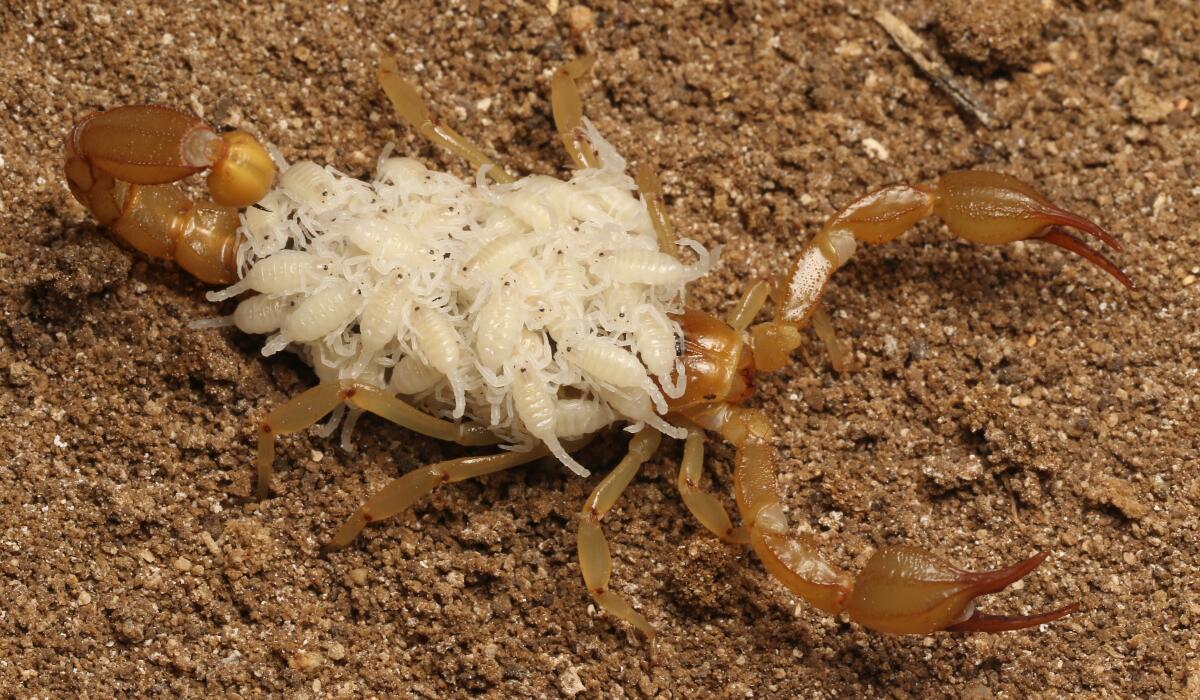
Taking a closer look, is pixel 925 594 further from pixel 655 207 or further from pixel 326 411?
pixel 326 411

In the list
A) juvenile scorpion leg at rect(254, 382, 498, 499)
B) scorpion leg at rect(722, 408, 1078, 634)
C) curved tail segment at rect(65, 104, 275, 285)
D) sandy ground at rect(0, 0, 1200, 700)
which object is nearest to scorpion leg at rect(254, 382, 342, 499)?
juvenile scorpion leg at rect(254, 382, 498, 499)

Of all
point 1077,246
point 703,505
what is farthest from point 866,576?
point 1077,246

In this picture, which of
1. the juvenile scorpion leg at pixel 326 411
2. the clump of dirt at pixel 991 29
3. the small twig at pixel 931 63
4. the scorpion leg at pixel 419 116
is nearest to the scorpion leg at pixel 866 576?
the juvenile scorpion leg at pixel 326 411

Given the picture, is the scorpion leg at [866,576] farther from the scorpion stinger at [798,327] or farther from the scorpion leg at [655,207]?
the scorpion leg at [655,207]

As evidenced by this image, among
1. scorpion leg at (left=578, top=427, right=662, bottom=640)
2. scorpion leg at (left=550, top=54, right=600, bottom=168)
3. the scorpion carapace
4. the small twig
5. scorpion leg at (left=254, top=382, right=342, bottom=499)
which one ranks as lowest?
scorpion leg at (left=578, top=427, right=662, bottom=640)

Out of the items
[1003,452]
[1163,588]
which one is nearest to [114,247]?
[1003,452]

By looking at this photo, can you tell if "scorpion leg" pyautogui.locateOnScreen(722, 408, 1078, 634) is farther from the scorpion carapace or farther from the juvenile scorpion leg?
the juvenile scorpion leg

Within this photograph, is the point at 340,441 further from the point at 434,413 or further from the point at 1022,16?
the point at 1022,16
